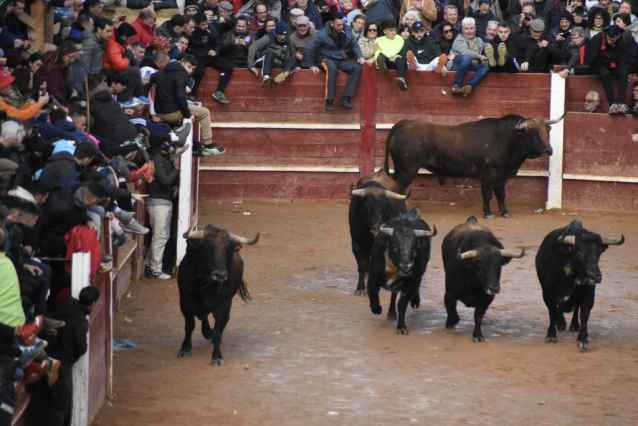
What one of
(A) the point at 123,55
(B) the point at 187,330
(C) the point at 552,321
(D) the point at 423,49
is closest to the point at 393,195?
(C) the point at 552,321

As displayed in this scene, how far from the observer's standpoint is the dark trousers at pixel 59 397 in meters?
6.16

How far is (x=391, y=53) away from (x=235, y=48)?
2713mm

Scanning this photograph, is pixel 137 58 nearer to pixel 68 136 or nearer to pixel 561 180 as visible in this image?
pixel 68 136

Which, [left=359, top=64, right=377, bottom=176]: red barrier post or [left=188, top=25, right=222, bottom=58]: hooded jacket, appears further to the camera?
[left=359, top=64, right=377, bottom=176]: red barrier post

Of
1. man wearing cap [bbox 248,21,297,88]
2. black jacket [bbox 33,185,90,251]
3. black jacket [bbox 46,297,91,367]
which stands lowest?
black jacket [bbox 46,297,91,367]

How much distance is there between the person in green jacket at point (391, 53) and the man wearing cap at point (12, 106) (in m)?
8.68

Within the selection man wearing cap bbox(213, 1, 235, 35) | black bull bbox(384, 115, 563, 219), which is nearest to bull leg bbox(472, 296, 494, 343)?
black bull bbox(384, 115, 563, 219)

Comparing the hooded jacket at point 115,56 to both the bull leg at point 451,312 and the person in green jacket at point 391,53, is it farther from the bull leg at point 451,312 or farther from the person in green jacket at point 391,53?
the person in green jacket at point 391,53

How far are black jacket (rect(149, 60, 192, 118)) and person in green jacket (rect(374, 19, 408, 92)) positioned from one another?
209 inches

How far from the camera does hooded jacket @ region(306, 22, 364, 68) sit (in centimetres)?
1625

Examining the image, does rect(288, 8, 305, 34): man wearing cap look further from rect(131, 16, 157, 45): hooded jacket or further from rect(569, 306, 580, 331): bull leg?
rect(569, 306, 580, 331): bull leg

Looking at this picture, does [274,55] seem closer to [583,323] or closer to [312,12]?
[312,12]

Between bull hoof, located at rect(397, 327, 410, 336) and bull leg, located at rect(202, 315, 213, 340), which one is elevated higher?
bull leg, located at rect(202, 315, 213, 340)

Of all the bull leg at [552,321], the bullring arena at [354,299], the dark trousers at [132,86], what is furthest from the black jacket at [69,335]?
the dark trousers at [132,86]
